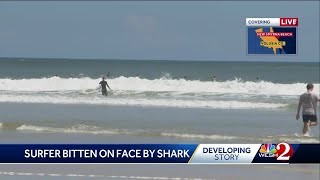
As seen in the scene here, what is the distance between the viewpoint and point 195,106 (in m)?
12.9

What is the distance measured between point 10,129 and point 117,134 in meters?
2.17

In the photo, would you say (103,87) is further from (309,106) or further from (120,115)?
(309,106)

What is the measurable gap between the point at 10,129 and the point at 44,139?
1.15 meters

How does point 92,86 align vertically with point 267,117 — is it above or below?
above

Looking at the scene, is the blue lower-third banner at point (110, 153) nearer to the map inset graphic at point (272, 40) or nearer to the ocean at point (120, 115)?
the map inset graphic at point (272, 40)

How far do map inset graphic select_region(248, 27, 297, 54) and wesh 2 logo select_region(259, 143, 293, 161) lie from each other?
1.38m

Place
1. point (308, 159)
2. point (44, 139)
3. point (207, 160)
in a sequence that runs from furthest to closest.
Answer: point (44, 139)
point (308, 159)
point (207, 160)

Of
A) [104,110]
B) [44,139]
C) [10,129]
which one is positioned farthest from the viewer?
[104,110]

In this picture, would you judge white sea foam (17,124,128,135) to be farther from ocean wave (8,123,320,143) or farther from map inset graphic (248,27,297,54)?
map inset graphic (248,27,297,54)
